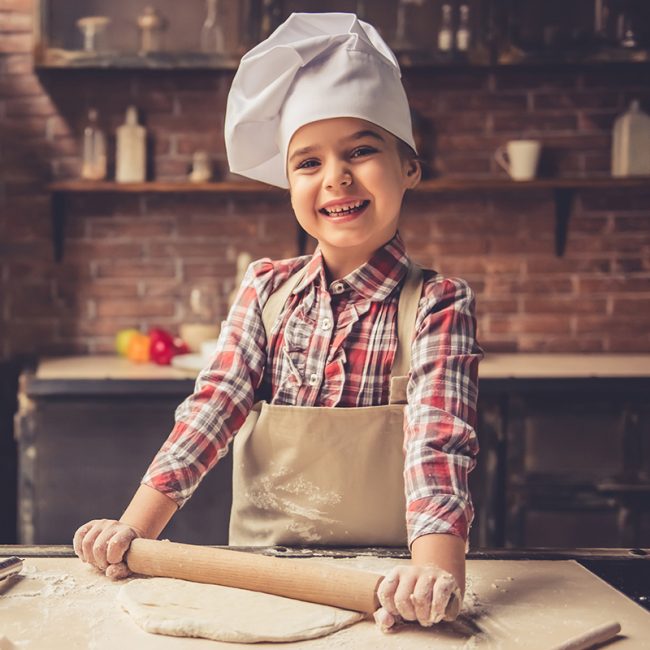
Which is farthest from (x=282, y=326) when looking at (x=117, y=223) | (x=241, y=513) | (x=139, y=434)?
(x=117, y=223)

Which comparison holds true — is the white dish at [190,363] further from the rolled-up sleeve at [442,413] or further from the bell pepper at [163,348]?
the rolled-up sleeve at [442,413]

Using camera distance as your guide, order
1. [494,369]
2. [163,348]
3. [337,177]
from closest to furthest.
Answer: [337,177] < [494,369] < [163,348]

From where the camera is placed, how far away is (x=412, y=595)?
32.2 inches

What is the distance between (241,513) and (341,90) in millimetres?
626

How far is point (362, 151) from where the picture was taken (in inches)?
45.9

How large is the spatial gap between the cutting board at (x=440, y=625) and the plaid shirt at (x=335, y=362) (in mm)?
151

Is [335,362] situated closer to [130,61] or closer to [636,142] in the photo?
[130,61]

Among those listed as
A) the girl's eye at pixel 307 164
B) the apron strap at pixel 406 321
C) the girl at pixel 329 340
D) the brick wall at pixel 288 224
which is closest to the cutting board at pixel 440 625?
the girl at pixel 329 340

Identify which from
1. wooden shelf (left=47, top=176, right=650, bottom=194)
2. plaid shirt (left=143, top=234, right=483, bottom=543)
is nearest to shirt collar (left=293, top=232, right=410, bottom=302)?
plaid shirt (left=143, top=234, right=483, bottom=543)

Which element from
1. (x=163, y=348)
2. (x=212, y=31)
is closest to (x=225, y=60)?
(x=212, y=31)

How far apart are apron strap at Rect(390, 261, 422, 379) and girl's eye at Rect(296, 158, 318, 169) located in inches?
8.7

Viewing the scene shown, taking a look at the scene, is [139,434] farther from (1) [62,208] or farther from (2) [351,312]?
(2) [351,312]

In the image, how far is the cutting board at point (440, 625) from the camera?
2.62 ft

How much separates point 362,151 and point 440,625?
620 millimetres
